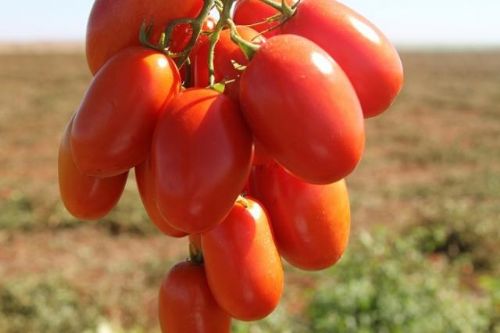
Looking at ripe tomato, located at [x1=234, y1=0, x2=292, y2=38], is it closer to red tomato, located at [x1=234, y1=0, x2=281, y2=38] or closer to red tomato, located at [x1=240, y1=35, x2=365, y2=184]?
red tomato, located at [x1=234, y1=0, x2=281, y2=38]

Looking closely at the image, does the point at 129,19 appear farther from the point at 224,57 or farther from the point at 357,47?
the point at 357,47

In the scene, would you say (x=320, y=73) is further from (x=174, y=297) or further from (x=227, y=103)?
(x=174, y=297)

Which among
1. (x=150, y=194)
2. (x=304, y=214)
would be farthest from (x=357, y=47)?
(x=150, y=194)

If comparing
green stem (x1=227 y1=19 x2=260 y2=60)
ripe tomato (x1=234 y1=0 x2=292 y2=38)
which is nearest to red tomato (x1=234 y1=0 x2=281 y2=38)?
ripe tomato (x1=234 y1=0 x2=292 y2=38)

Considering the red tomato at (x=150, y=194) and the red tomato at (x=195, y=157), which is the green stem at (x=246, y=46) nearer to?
the red tomato at (x=195, y=157)

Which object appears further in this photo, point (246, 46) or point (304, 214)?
point (304, 214)

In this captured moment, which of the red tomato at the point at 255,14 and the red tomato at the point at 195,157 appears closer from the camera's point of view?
the red tomato at the point at 195,157

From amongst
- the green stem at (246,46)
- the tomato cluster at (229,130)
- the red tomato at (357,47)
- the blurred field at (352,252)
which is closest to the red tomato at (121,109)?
the tomato cluster at (229,130)
